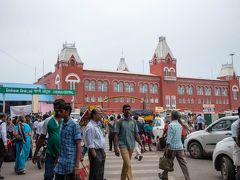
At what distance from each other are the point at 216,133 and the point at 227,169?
453 cm

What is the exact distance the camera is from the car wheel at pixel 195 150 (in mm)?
12478

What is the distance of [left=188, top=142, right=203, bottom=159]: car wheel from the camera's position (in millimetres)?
12478

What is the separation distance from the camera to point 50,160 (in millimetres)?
5375

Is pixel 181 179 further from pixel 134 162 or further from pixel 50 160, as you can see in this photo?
pixel 50 160

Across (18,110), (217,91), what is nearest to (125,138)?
(18,110)

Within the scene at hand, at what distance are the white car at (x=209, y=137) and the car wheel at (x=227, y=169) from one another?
4.12 meters

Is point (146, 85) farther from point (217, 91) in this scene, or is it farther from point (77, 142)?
point (77, 142)

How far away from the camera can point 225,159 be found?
7664 millimetres

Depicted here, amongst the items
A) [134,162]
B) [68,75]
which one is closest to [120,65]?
[68,75]

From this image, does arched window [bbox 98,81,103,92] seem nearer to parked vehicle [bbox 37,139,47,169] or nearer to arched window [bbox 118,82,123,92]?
arched window [bbox 118,82,123,92]

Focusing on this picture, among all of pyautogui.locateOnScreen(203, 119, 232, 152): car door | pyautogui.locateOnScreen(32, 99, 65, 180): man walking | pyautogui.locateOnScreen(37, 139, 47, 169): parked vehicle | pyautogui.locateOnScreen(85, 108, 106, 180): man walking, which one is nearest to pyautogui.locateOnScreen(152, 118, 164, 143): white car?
pyautogui.locateOnScreen(203, 119, 232, 152): car door

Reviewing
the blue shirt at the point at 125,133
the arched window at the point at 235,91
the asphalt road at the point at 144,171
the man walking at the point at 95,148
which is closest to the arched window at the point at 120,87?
the arched window at the point at 235,91

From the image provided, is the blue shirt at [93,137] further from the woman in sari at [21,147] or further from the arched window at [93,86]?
the arched window at [93,86]

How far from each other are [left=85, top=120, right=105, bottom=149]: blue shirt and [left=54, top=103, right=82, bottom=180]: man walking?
94 centimetres
